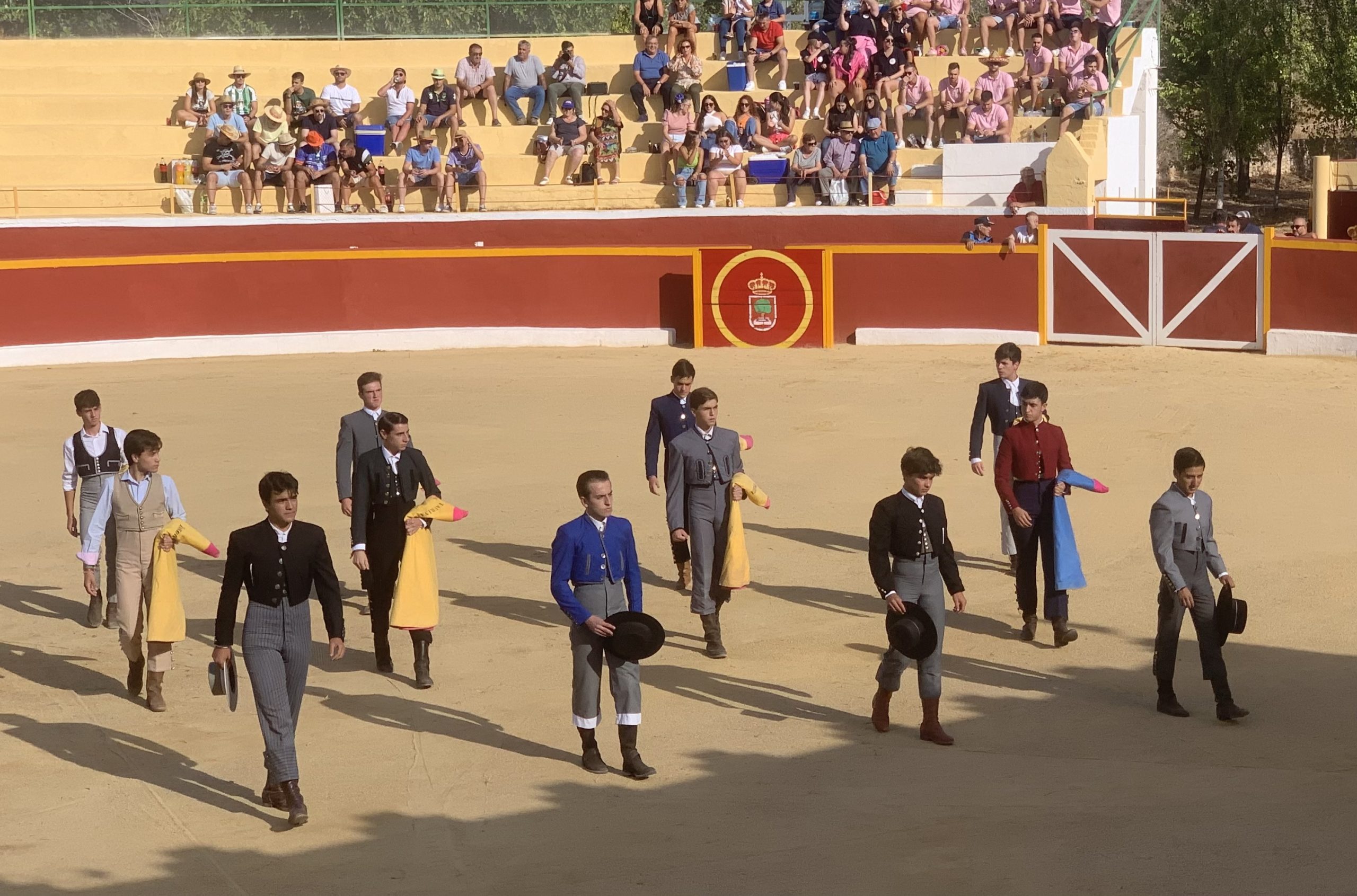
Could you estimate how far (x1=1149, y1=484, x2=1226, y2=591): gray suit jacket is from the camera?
865cm

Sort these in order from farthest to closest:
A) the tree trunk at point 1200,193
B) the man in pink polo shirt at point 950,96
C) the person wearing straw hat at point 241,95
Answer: the tree trunk at point 1200,193 < the person wearing straw hat at point 241,95 < the man in pink polo shirt at point 950,96

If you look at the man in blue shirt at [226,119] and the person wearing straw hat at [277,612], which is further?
the man in blue shirt at [226,119]

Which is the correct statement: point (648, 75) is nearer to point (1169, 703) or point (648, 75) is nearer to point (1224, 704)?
point (1169, 703)

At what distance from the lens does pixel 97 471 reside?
1061 cm

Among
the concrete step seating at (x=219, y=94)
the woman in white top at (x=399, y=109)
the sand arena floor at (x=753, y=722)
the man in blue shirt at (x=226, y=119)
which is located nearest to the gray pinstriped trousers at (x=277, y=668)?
the sand arena floor at (x=753, y=722)

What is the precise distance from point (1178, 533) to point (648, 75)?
1859 cm

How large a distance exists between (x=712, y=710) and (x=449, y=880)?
243cm

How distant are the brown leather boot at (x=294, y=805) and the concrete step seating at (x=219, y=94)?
16.6 meters

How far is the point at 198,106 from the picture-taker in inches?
1008

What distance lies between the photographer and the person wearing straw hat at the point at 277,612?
751cm

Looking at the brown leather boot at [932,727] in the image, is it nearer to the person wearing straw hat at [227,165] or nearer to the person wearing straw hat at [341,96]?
the person wearing straw hat at [227,165]

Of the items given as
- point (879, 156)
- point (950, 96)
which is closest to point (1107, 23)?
point (950, 96)

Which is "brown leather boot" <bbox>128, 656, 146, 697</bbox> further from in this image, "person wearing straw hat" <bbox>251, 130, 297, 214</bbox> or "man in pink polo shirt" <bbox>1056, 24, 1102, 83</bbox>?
"man in pink polo shirt" <bbox>1056, 24, 1102, 83</bbox>

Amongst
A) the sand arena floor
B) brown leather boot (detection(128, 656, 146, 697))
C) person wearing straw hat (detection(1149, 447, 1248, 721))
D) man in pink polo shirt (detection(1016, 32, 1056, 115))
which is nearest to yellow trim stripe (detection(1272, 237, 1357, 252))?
the sand arena floor
